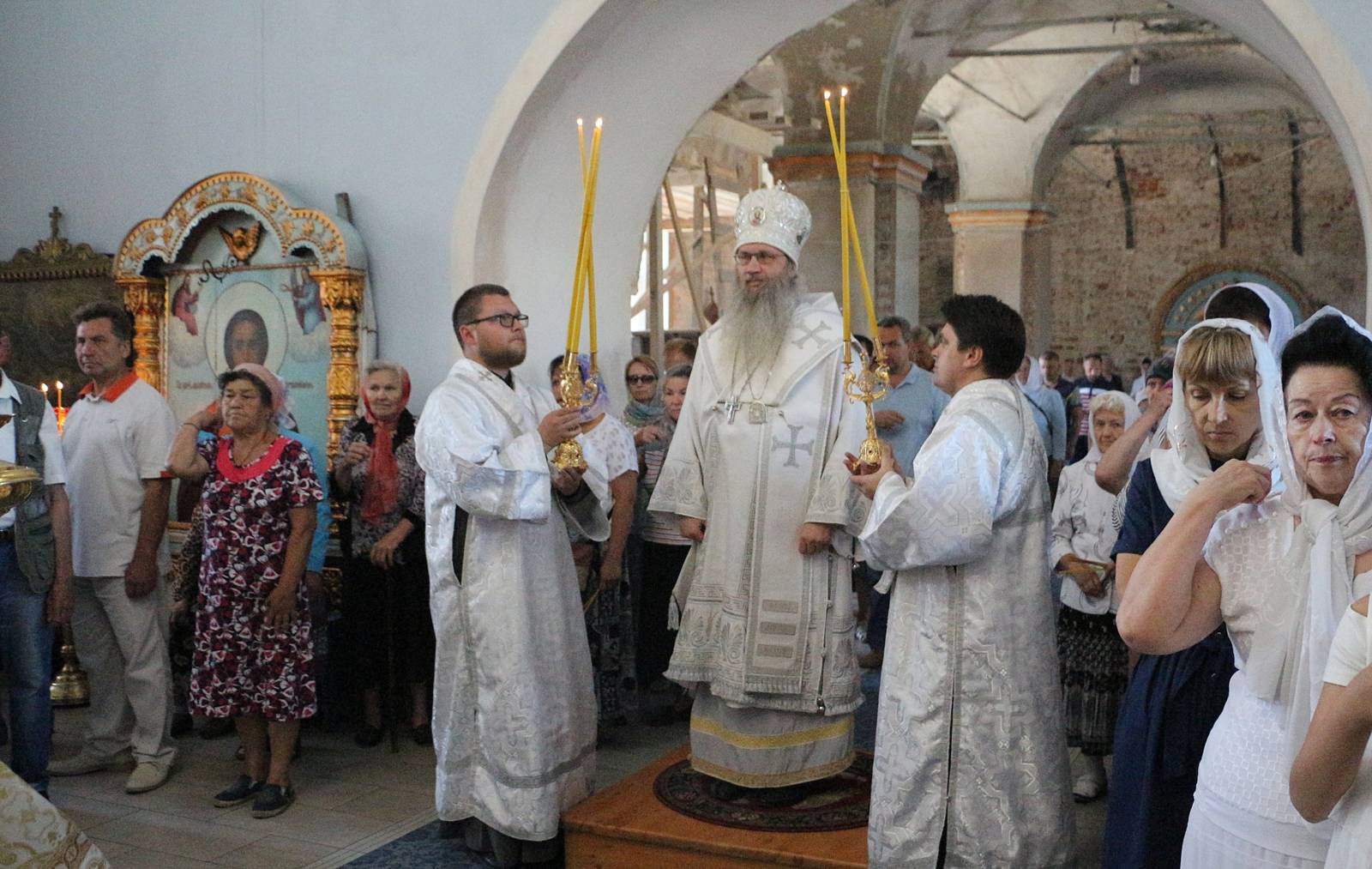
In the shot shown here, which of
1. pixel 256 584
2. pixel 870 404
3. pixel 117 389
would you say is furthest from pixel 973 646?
pixel 117 389

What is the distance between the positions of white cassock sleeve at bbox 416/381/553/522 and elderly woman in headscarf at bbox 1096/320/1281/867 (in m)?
1.71

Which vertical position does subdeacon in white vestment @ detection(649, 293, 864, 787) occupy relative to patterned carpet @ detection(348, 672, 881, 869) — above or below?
above

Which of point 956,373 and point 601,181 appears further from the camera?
point 601,181

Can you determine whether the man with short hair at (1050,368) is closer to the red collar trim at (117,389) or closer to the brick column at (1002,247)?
the brick column at (1002,247)

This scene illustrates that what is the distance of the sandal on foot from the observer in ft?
15.2

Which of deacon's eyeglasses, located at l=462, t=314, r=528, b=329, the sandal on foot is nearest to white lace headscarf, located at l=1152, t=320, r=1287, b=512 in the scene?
deacon's eyeglasses, located at l=462, t=314, r=528, b=329

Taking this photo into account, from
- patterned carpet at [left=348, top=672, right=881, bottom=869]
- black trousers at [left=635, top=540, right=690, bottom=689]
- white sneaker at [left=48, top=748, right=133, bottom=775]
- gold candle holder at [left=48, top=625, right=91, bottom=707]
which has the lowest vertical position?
patterned carpet at [left=348, top=672, right=881, bottom=869]

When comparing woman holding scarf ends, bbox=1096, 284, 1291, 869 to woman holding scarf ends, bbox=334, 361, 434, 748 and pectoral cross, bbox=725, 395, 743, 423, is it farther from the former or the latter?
woman holding scarf ends, bbox=334, 361, 434, 748

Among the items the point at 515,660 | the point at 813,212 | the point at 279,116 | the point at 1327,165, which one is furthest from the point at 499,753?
the point at 1327,165

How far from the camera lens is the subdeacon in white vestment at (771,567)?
3.94 metres

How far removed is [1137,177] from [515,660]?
17.7 metres

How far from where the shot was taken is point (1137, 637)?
83.2 inches

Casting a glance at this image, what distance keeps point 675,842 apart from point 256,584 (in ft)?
5.68

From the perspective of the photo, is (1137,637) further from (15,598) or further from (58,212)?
(58,212)
